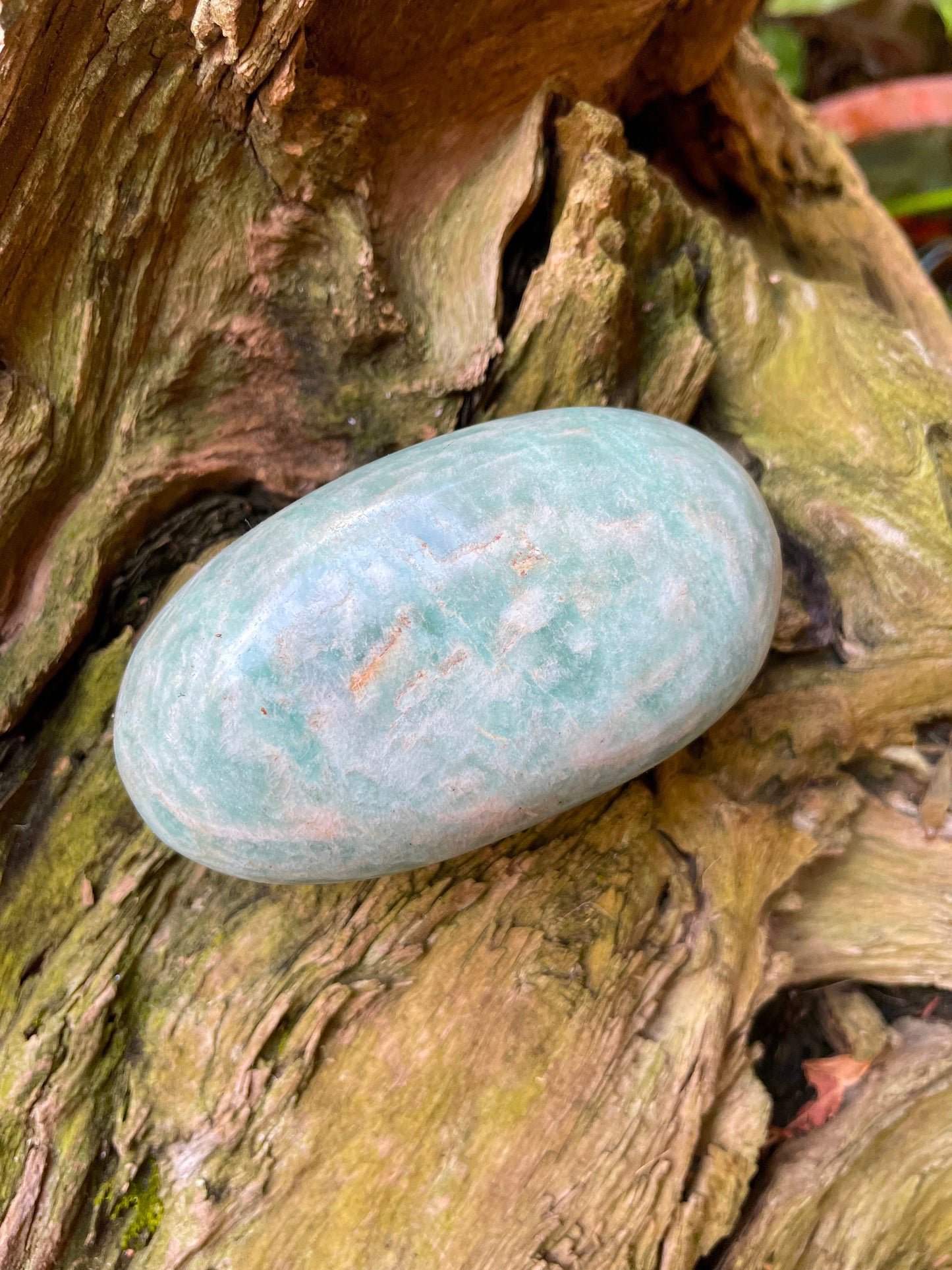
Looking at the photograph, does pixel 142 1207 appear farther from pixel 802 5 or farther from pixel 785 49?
pixel 785 49

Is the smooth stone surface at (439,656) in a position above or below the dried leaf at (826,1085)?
above

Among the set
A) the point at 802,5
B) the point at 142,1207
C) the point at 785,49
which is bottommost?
the point at 142,1207

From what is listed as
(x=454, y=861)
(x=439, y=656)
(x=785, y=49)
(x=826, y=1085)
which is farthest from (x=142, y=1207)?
(x=785, y=49)

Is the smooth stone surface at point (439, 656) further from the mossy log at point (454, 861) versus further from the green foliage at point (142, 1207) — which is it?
the green foliage at point (142, 1207)

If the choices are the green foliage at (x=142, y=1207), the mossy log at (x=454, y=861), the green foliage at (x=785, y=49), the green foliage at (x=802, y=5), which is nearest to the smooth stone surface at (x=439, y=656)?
the mossy log at (x=454, y=861)

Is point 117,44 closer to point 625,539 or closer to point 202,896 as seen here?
point 625,539
